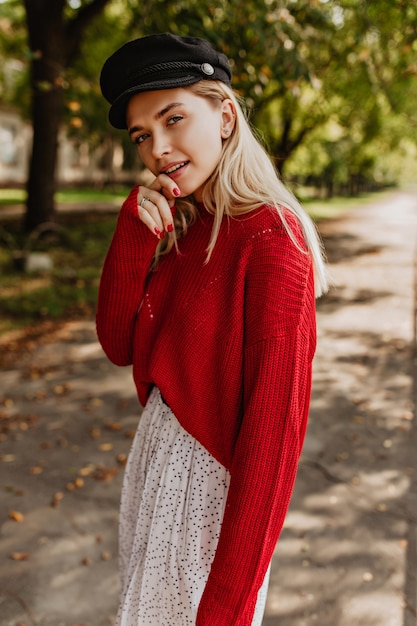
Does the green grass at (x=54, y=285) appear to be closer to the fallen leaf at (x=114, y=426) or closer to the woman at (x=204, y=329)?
the fallen leaf at (x=114, y=426)

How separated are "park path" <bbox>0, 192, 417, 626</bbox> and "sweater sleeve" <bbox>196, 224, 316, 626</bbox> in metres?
1.80

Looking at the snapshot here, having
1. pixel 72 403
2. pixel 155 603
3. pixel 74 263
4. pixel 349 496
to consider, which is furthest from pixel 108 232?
pixel 155 603

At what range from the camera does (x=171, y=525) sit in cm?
169

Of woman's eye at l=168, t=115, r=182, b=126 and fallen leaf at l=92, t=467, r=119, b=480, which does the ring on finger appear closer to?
woman's eye at l=168, t=115, r=182, b=126

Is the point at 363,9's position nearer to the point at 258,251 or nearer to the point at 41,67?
the point at 258,251

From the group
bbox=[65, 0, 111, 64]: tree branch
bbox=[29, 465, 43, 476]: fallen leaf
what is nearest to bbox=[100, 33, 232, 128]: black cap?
bbox=[29, 465, 43, 476]: fallen leaf

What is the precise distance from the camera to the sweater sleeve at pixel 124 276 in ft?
5.44

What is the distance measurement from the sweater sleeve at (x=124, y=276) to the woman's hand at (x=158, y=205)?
32mm

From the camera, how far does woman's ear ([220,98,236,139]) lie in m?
1.58

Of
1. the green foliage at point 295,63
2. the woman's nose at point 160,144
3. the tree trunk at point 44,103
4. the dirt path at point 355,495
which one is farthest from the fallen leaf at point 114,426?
the tree trunk at point 44,103

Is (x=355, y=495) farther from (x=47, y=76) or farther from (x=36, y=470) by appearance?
(x=47, y=76)

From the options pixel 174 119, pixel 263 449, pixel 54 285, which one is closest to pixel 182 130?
pixel 174 119

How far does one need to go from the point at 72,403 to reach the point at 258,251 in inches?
168

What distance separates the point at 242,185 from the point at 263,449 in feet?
2.26
